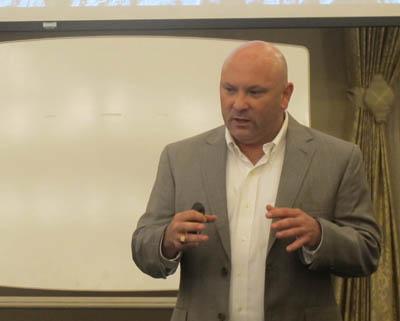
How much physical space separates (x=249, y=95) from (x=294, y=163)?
22 centimetres

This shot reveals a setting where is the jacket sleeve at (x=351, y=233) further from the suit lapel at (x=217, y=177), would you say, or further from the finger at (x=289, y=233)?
the suit lapel at (x=217, y=177)

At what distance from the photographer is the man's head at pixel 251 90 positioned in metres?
1.53

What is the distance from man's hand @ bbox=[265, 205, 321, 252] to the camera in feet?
4.32

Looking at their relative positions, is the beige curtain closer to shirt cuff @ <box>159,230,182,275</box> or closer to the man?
the man

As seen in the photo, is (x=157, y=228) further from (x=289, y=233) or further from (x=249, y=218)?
(x=289, y=233)

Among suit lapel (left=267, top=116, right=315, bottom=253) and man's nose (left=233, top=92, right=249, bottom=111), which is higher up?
man's nose (left=233, top=92, right=249, bottom=111)

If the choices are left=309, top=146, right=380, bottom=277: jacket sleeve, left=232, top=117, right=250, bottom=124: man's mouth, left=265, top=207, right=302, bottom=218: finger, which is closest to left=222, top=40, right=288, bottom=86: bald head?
left=232, top=117, right=250, bottom=124: man's mouth

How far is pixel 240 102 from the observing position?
1512 millimetres

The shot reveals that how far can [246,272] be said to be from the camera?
1520 mm

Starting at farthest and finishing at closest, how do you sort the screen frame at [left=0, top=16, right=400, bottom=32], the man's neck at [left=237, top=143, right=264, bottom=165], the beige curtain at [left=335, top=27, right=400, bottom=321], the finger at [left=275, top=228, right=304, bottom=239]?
the beige curtain at [left=335, top=27, right=400, bottom=321] < the screen frame at [left=0, top=16, right=400, bottom=32] < the man's neck at [left=237, top=143, right=264, bottom=165] < the finger at [left=275, top=228, right=304, bottom=239]

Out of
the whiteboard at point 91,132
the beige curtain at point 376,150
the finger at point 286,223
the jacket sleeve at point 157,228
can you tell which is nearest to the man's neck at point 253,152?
the jacket sleeve at point 157,228

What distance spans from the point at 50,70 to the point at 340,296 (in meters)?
1.69

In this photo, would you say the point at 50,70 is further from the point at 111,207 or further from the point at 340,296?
the point at 340,296

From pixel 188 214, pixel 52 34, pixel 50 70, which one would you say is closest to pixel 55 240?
pixel 50 70
